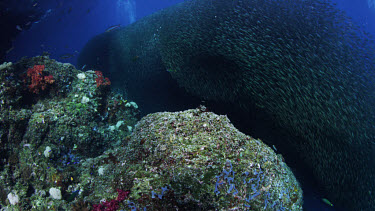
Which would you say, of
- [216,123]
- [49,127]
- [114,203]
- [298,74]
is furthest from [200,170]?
[49,127]

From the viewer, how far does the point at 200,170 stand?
227 centimetres

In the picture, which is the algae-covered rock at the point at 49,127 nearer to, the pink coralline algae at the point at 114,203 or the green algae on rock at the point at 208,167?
the pink coralline algae at the point at 114,203

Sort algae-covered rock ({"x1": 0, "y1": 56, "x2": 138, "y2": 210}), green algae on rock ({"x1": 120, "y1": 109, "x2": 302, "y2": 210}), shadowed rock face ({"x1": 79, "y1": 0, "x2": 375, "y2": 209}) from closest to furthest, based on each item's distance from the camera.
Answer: green algae on rock ({"x1": 120, "y1": 109, "x2": 302, "y2": 210}), algae-covered rock ({"x1": 0, "y1": 56, "x2": 138, "y2": 210}), shadowed rock face ({"x1": 79, "y1": 0, "x2": 375, "y2": 209})

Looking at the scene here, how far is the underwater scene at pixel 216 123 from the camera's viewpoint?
251 centimetres

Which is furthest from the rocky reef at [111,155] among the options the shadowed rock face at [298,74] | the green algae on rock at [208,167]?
the shadowed rock face at [298,74]

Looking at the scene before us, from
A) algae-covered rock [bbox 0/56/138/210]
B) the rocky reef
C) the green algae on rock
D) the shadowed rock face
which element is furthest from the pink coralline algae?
the shadowed rock face

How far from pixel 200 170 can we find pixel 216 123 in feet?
3.20

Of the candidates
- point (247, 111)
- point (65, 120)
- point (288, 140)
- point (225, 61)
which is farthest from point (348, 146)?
point (65, 120)

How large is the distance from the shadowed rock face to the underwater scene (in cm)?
4

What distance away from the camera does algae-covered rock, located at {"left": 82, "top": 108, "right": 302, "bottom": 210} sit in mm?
2264

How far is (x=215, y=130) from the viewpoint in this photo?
2848 millimetres

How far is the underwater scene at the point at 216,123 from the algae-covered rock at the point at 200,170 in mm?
19

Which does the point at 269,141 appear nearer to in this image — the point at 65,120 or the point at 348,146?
the point at 348,146

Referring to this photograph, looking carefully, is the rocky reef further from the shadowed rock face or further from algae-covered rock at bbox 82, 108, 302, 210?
the shadowed rock face
